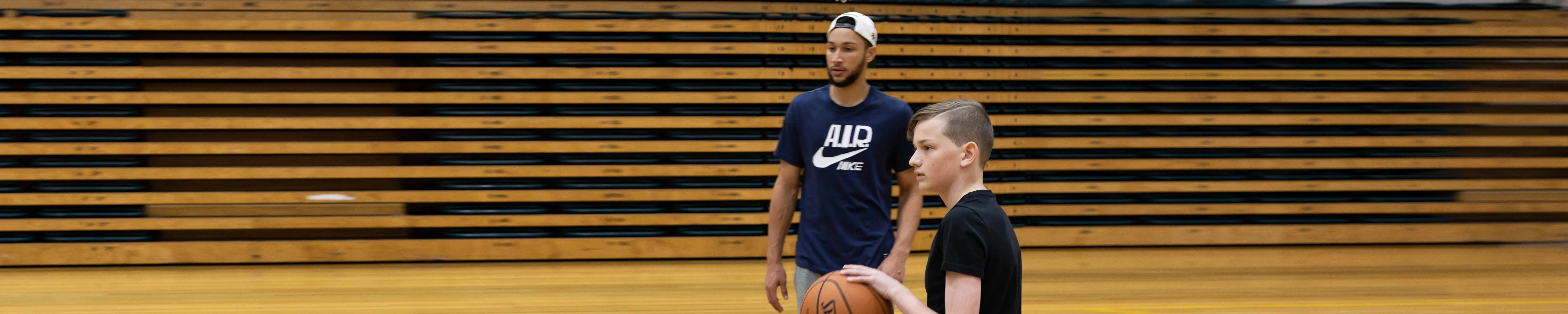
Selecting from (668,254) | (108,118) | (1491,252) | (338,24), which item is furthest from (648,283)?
(1491,252)

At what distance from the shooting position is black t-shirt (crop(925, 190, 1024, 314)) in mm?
1219

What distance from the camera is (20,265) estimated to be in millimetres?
4879

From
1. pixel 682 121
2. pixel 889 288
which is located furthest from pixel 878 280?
pixel 682 121

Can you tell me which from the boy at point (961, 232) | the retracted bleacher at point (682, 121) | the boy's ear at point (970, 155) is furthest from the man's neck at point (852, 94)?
the retracted bleacher at point (682, 121)

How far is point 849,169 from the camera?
2057 mm

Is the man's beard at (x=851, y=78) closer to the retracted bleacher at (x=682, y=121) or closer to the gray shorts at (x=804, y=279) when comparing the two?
the gray shorts at (x=804, y=279)

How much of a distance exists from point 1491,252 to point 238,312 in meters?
6.66

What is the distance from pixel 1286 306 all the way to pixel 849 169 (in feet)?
9.32

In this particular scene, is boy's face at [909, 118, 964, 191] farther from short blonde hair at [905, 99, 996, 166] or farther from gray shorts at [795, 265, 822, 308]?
gray shorts at [795, 265, 822, 308]

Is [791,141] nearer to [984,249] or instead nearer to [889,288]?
[889,288]

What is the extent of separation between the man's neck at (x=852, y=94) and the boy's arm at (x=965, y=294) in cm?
84

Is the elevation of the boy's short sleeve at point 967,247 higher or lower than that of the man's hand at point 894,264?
higher

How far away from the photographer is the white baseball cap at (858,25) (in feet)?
Result: 6.39

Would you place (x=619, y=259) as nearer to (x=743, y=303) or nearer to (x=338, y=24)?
(x=743, y=303)
